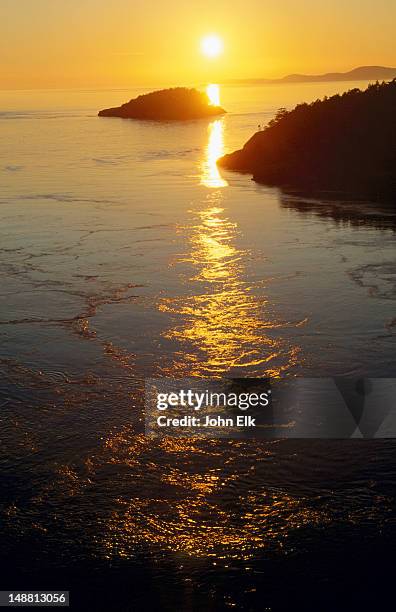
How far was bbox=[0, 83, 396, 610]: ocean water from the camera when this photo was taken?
957cm

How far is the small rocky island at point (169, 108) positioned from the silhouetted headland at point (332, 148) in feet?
349

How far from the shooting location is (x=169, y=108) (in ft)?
546

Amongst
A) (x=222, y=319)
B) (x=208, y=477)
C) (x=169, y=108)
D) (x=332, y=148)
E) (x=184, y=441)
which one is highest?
(x=169, y=108)

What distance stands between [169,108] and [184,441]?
161346 millimetres

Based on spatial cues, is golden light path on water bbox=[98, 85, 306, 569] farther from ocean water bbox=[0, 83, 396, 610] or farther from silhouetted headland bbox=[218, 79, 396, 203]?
silhouetted headland bbox=[218, 79, 396, 203]

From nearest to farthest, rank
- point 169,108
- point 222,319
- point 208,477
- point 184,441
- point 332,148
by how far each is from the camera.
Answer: point 208,477 → point 184,441 → point 222,319 → point 332,148 → point 169,108

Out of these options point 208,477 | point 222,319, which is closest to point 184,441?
point 208,477

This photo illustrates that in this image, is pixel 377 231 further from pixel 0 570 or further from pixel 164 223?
pixel 0 570

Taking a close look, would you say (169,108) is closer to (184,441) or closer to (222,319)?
(222,319)

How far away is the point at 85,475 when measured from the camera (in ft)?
38.5

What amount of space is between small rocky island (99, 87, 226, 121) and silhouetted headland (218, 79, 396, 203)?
106462 mm

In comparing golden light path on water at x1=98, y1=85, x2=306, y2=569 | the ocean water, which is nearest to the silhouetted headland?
the ocean water

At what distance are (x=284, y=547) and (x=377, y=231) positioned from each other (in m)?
24.0

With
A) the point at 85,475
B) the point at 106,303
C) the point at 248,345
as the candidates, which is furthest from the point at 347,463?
the point at 106,303
